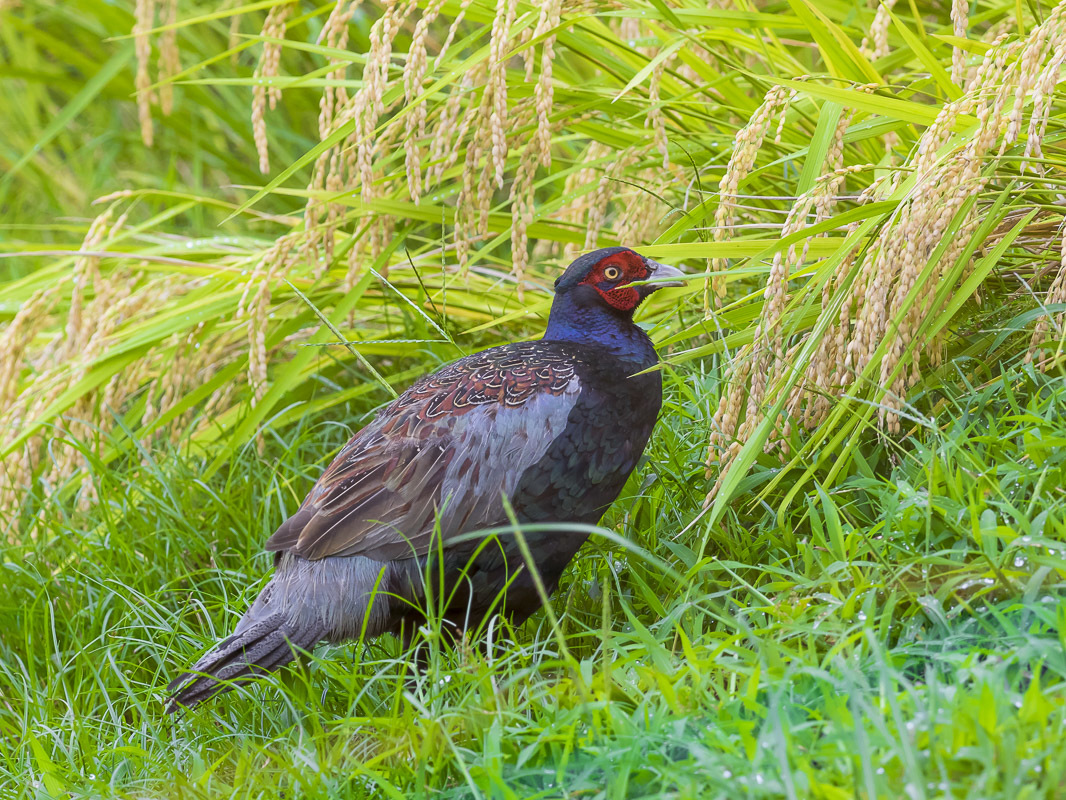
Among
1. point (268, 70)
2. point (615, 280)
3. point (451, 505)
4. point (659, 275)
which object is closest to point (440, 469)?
point (451, 505)

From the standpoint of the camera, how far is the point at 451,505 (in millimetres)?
2701

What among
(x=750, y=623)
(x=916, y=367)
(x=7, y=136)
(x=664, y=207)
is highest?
(x=7, y=136)

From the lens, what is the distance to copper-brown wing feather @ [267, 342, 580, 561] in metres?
2.69

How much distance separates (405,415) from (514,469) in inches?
13.6

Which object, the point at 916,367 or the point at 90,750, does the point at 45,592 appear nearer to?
the point at 90,750

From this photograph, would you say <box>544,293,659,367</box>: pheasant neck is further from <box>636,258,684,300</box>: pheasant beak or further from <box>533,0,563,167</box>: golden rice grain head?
<box>533,0,563,167</box>: golden rice grain head

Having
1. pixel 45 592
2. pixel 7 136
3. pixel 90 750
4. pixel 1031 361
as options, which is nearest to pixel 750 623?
pixel 1031 361

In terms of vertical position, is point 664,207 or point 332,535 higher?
point 664,207

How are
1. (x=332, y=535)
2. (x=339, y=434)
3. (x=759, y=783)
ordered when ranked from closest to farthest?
(x=759, y=783) → (x=332, y=535) → (x=339, y=434)

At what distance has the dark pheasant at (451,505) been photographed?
2646mm

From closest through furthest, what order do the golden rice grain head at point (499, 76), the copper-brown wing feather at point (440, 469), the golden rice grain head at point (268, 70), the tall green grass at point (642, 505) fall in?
1. the tall green grass at point (642, 505)
2. the golden rice grain head at point (499, 76)
3. the copper-brown wing feather at point (440, 469)
4. the golden rice grain head at point (268, 70)

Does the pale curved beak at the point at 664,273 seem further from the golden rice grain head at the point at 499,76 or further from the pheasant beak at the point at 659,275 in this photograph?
the golden rice grain head at the point at 499,76

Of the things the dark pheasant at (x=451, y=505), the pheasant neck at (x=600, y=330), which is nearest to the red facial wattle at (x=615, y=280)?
the pheasant neck at (x=600, y=330)

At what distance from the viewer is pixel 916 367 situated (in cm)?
241
